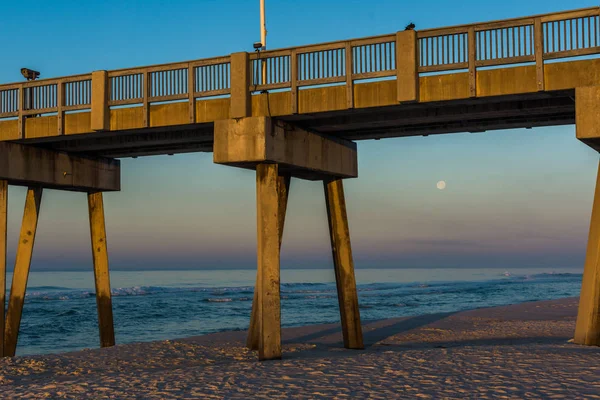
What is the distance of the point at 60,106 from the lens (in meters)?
20.6

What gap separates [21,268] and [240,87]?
34.4 ft

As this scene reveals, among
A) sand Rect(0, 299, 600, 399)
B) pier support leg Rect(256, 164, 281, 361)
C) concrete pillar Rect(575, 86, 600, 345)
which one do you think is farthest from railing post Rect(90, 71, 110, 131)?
concrete pillar Rect(575, 86, 600, 345)

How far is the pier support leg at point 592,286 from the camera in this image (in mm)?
16031

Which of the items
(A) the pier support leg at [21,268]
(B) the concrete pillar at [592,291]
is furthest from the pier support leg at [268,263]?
(A) the pier support leg at [21,268]

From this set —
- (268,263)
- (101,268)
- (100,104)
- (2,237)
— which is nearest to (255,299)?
(268,263)

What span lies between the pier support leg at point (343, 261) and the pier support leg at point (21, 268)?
33.0 ft

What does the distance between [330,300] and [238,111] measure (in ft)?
167

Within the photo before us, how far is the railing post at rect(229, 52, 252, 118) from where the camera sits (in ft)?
58.3

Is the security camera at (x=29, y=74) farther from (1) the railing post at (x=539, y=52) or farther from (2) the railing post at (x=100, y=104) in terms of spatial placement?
A: (1) the railing post at (x=539, y=52)

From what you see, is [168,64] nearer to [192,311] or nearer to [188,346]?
[188,346]

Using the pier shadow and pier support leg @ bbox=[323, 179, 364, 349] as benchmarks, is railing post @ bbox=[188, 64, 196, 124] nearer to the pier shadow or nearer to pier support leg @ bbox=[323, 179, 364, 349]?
pier support leg @ bbox=[323, 179, 364, 349]

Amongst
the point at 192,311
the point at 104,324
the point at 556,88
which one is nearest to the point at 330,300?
the point at 192,311

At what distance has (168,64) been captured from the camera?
62.0 feet

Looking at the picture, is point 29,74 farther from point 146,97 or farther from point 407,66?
point 407,66
